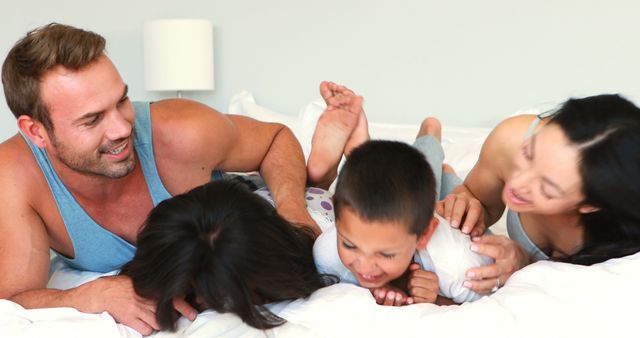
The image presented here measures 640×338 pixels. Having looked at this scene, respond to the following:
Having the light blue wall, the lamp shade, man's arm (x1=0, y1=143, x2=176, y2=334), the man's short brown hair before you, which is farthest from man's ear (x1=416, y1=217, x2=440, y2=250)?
the lamp shade

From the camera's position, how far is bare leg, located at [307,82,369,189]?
1754 millimetres

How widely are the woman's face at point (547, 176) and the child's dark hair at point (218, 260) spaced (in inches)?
15.5

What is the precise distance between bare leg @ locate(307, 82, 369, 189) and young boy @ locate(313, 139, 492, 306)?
17.2 inches

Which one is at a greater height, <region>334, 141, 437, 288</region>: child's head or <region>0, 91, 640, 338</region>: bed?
<region>334, 141, 437, 288</region>: child's head

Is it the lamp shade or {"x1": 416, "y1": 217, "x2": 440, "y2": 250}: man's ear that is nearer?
{"x1": 416, "y1": 217, "x2": 440, "y2": 250}: man's ear

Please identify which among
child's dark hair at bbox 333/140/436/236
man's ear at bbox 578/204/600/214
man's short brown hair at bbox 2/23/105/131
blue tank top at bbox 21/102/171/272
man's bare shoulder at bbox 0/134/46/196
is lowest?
blue tank top at bbox 21/102/171/272

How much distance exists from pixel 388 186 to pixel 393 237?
3.4 inches

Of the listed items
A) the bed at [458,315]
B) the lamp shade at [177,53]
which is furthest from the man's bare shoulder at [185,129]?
the lamp shade at [177,53]

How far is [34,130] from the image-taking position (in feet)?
4.82

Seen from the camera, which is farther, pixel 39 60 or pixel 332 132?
pixel 332 132

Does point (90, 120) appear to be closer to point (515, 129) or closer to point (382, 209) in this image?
point (382, 209)

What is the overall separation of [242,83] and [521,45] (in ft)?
3.72

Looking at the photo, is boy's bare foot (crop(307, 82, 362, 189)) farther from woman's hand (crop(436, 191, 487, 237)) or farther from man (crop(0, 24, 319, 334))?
woman's hand (crop(436, 191, 487, 237))

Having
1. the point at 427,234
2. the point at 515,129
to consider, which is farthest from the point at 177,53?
the point at 427,234
